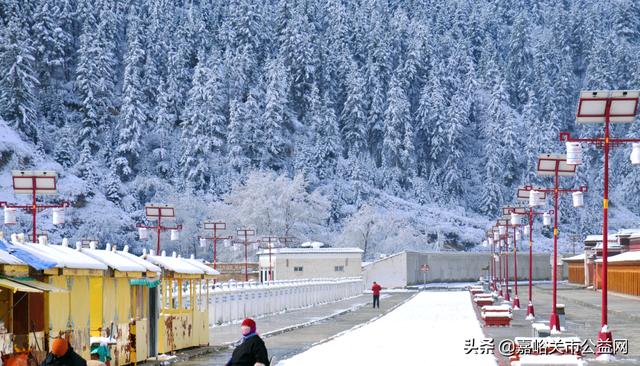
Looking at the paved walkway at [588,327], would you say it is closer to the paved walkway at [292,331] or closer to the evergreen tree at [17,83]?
the paved walkway at [292,331]

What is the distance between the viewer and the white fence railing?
166 feet

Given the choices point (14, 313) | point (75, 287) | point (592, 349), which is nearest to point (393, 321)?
point (592, 349)

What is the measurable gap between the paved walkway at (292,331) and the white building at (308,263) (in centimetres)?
4415

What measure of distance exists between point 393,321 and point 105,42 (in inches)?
5909

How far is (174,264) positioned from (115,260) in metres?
6.30

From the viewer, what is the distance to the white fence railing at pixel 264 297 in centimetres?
5062

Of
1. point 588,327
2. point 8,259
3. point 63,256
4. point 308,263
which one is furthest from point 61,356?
point 308,263

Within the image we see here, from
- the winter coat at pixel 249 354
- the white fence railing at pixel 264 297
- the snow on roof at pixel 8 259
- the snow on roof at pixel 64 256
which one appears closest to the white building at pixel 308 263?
the white fence railing at pixel 264 297

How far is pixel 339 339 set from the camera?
133 ft

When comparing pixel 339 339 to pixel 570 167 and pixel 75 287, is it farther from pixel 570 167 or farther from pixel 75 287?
pixel 75 287

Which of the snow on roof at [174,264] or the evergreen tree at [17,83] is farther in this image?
the evergreen tree at [17,83]

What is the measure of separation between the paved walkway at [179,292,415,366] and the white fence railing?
915 millimetres

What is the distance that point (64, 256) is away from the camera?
23.8 m

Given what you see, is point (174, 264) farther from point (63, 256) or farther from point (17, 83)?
point (17, 83)
